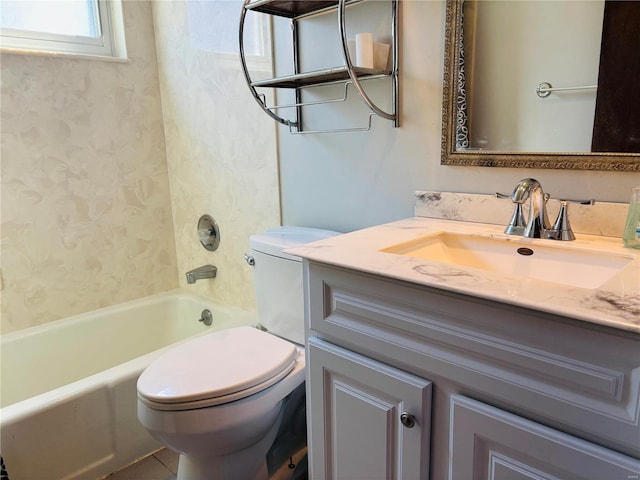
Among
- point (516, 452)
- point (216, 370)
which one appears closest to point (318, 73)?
point (216, 370)

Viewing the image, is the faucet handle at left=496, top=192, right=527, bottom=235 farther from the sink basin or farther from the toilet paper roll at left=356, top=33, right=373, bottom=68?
the toilet paper roll at left=356, top=33, right=373, bottom=68

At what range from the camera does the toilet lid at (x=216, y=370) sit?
1137 millimetres

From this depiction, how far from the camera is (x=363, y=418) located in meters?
0.96

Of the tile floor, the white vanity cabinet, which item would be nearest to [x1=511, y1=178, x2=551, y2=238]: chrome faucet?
the white vanity cabinet

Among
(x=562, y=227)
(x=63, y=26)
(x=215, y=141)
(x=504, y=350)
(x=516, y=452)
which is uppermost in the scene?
(x=63, y=26)

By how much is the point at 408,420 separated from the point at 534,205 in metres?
0.55

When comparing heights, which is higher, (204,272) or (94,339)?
(204,272)

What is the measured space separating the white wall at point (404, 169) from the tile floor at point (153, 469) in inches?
37.7

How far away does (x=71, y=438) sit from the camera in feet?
4.75

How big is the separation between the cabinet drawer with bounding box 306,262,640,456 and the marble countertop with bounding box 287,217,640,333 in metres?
0.02

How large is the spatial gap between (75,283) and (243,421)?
4.05ft

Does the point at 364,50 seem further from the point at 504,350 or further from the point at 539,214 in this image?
the point at 504,350

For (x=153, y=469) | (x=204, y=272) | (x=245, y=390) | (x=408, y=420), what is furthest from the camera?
(x=204, y=272)

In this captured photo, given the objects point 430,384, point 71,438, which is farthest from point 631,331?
point 71,438
